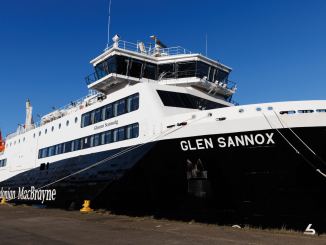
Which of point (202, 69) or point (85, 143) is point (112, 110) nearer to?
point (85, 143)

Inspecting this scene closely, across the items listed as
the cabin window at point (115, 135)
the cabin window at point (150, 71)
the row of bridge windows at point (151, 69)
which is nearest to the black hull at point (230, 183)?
the cabin window at point (115, 135)

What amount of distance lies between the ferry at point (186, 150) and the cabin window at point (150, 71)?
6cm

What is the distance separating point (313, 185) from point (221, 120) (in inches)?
138

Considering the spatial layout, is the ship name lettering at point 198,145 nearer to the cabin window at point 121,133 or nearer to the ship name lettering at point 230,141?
the ship name lettering at point 230,141

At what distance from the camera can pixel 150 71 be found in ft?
54.7

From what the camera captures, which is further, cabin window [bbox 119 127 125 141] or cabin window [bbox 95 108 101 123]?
cabin window [bbox 95 108 101 123]

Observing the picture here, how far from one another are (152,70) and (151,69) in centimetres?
8

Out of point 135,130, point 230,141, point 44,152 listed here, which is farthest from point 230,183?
point 44,152

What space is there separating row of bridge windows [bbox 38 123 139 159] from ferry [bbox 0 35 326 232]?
5 cm

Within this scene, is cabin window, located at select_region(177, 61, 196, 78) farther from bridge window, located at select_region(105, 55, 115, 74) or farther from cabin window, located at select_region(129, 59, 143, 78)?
bridge window, located at select_region(105, 55, 115, 74)

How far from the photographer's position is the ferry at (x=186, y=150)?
359 inches

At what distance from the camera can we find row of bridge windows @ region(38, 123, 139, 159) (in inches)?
526

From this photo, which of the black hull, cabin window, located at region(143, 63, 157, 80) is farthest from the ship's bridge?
the black hull

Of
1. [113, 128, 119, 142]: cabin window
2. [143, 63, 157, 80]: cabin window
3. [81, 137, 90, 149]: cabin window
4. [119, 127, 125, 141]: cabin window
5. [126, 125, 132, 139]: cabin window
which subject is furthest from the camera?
[143, 63, 157, 80]: cabin window
